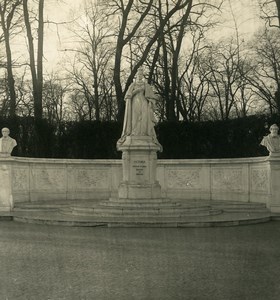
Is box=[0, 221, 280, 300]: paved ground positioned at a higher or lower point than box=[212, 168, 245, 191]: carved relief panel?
lower

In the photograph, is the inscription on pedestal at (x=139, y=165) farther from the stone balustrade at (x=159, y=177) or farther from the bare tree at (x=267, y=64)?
the bare tree at (x=267, y=64)

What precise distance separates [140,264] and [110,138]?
49.3 feet

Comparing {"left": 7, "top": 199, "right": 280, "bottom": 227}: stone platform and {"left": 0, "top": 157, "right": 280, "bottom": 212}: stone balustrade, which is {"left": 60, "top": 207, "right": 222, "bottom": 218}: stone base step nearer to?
{"left": 7, "top": 199, "right": 280, "bottom": 227}: stone platform

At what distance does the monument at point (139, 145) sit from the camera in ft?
Answer: 52.2

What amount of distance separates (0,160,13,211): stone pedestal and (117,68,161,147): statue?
11.3ft

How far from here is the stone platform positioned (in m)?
12.8

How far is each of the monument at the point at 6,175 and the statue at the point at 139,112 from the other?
10.7 ft

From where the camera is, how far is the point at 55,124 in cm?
2277

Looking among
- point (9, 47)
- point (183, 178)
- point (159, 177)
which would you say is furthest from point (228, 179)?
point (9, 47)

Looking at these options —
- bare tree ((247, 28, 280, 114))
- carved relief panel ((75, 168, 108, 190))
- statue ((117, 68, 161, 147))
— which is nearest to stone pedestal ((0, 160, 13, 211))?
statue ((117, 68, 161, 147))

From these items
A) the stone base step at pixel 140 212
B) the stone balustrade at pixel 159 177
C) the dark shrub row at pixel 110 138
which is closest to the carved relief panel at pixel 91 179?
the stone balustrade at pixel 159 177

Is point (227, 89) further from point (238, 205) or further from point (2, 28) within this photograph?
point (238, 205)

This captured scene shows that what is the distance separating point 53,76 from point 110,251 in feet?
100

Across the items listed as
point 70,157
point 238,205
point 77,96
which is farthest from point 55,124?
point 77,96
